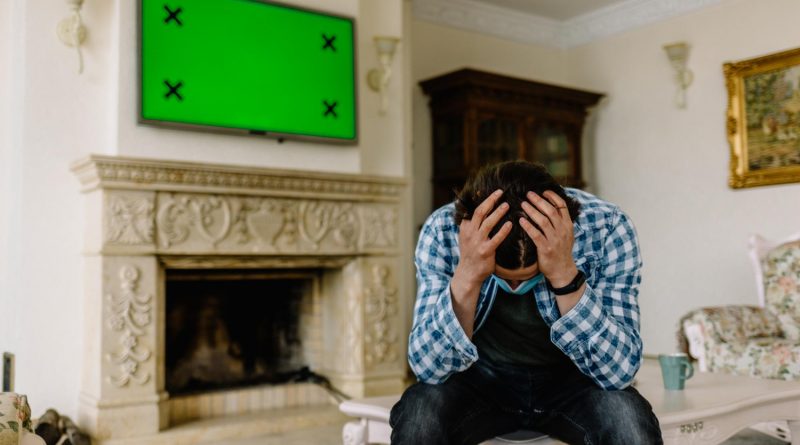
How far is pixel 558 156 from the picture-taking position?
5.06 metres

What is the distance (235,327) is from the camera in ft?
11.8

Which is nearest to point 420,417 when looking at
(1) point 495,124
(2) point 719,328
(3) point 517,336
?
(3) point 517,336

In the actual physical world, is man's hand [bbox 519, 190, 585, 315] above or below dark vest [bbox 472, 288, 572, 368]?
above

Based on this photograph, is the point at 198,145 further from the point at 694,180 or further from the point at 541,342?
the point at 694,180

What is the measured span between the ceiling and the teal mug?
138 inches

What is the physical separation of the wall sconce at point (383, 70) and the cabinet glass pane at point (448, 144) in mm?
890

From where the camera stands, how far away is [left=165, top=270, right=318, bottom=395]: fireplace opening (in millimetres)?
3439

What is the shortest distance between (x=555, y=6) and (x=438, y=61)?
0.93 m

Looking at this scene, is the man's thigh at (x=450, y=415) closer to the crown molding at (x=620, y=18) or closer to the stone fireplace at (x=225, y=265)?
the stone fireplace at (x=225, y=265)

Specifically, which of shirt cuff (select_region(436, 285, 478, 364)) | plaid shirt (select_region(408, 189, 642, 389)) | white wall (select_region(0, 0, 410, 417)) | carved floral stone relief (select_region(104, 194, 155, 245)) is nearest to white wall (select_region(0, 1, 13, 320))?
white wall (select_region(0, 0, 410, 417))

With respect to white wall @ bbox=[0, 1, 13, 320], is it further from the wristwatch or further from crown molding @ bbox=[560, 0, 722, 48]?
crown molding @ bbox=[560, 0, 722, 48]

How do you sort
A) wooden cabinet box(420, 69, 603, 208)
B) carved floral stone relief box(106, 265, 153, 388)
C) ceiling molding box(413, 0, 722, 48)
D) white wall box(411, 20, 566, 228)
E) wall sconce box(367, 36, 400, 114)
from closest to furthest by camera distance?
carved floral stone relief box(106, 265, 153, 388) → wall sconce box(367, 36, 400, 114) → wooden cabinet box(420, 69, 603, 208) → white wall box(411, 20, 566, 228) → ceiling molding box(413, 0, 722, 48)

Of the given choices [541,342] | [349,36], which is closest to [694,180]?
[349,36]

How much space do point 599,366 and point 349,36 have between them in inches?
99.5
